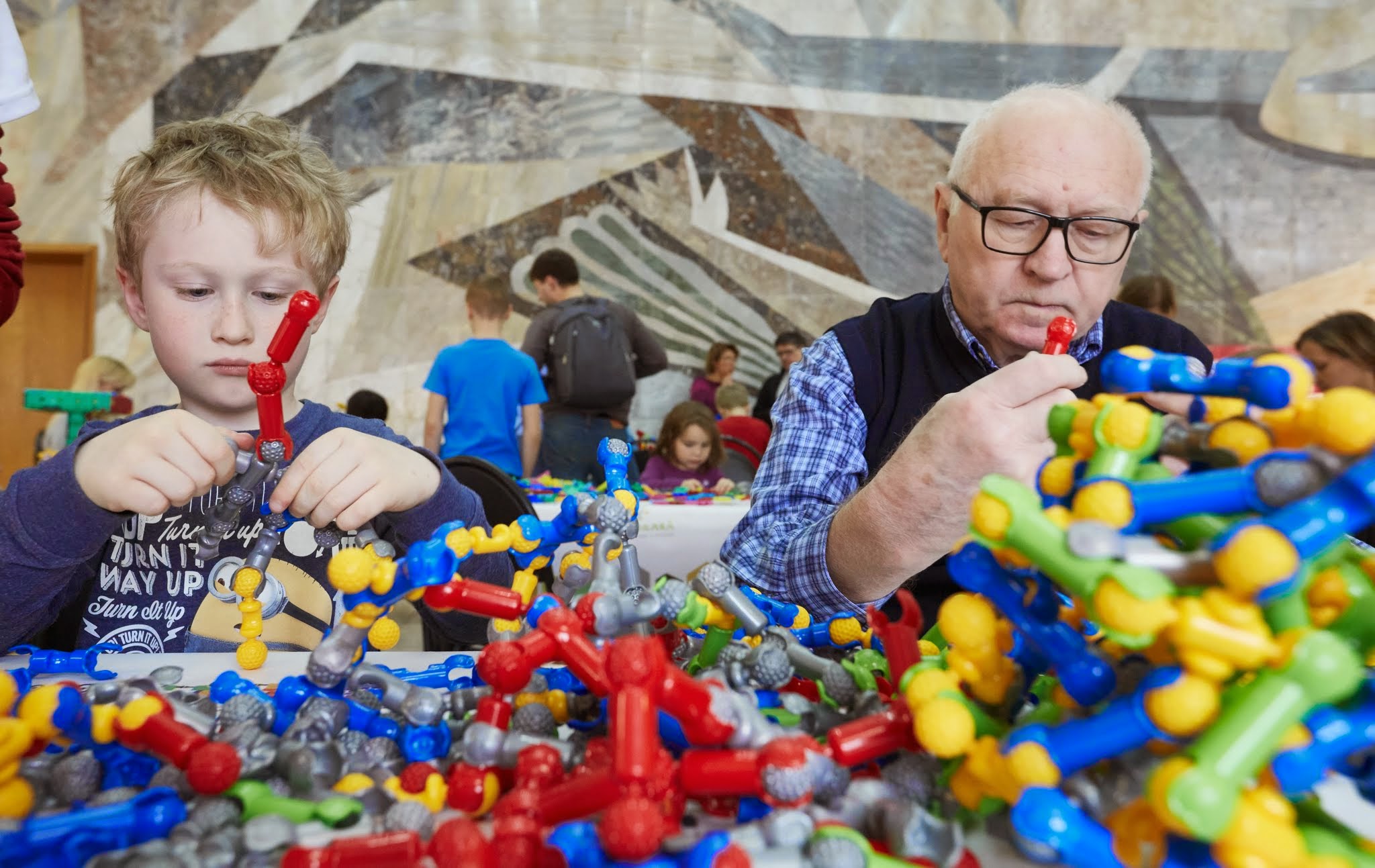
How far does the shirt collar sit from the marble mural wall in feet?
18.1

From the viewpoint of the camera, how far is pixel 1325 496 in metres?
0.39

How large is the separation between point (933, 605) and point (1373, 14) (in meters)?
8.02

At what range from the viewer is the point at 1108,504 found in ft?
1.32

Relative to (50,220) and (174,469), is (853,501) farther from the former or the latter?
(50,220)

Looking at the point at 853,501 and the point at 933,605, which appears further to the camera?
the point at 933,605

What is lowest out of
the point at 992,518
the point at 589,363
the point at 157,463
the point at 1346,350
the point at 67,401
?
the point at 67,401

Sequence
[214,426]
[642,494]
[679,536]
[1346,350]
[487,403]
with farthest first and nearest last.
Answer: [487,403]
[642,494]
[1346,350]
[679,536]
[214,426]

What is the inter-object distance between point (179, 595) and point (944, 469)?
907mm

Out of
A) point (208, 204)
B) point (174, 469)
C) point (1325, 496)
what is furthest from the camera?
point (208, 204)

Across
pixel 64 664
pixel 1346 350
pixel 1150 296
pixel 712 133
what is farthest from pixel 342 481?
pixel 712 133

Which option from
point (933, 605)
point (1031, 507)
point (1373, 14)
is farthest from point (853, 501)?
point (1373, 14)

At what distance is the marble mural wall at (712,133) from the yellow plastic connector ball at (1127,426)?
21.6ft

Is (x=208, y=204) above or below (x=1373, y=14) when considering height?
below

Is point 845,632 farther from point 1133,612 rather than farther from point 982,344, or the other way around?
point 982,344
